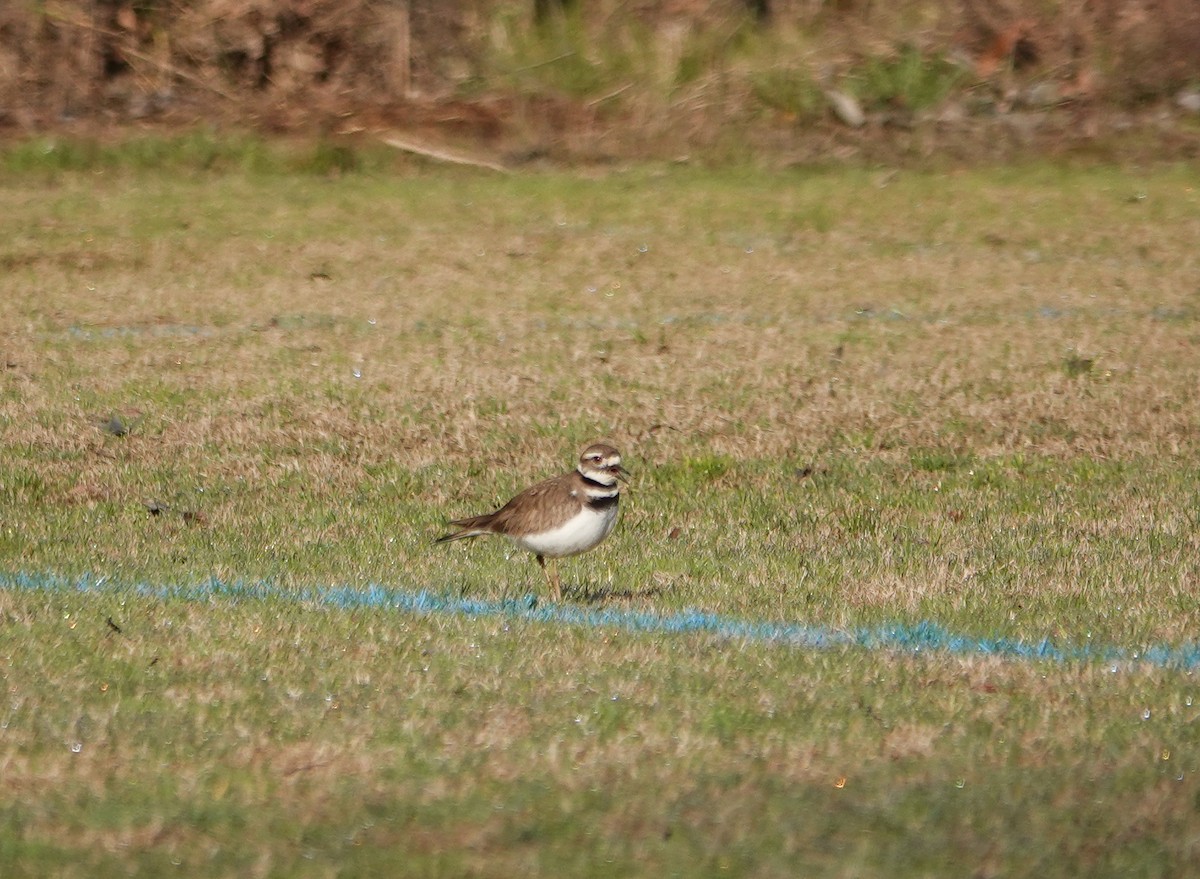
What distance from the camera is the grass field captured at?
450cm

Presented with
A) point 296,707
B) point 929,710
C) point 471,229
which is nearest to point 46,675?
point 296,707

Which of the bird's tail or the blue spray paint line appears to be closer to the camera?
the blue spray paint line

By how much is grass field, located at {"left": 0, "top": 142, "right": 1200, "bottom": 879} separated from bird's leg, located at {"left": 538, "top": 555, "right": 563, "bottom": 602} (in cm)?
6

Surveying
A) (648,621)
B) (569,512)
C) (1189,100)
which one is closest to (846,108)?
(1189,100)

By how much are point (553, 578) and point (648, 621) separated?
1.85 ft

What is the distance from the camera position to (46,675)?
5.68m

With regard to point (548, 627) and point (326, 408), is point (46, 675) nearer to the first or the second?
point (548, 627)

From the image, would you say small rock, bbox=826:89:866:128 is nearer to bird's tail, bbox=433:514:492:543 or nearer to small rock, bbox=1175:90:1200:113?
small rock, bbox=1175:90:1200:113

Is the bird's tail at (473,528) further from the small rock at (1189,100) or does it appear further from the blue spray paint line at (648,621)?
the small rock at (1189,100)

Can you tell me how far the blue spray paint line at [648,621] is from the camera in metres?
6.23

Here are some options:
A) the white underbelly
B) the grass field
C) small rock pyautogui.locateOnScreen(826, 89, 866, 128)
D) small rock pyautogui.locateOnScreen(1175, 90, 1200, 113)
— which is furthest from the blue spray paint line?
small rock pyautogui.locateOnScreen(1175, 90, 1200, 113)

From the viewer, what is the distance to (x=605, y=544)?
8.35 meters

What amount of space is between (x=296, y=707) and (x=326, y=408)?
19.2ft

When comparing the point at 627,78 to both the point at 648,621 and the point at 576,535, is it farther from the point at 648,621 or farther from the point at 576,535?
the point at 648,621
